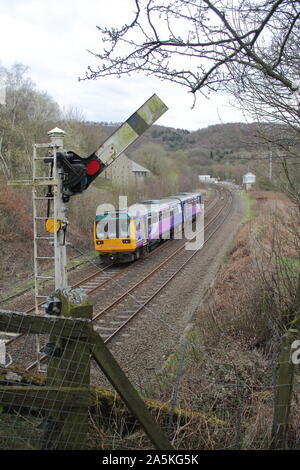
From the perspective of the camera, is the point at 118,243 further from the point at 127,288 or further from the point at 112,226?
the point at 127,288

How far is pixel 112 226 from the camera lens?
52.7ft

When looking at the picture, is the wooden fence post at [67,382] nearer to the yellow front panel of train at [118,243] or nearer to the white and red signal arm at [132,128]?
the white and red signal arm at [132,128]

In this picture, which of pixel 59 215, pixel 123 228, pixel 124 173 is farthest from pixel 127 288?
pixel 124 173

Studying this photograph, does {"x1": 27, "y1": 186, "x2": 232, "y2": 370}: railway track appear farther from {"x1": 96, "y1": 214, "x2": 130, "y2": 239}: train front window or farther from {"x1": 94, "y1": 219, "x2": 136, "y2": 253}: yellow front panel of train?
{"x1": 96, "y1": 214, "x2": 130, "y2": 239}: train front window

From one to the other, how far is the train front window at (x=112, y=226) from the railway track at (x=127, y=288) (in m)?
1.43

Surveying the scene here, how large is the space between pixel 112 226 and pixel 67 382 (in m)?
13.6

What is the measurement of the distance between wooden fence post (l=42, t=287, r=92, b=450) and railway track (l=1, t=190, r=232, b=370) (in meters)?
4.91

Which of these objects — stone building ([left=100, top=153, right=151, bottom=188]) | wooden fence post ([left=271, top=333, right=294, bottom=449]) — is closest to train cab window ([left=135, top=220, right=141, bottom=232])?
stone building ([left=100, top=153, right=151, bottom=188])

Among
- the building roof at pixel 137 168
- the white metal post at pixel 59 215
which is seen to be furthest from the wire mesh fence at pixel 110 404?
the building roof at pixel 137 168

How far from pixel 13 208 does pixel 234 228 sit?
1448 cm

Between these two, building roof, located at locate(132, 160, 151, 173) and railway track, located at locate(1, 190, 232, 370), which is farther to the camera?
building roof, located at locate(132, 160, 151, 173)

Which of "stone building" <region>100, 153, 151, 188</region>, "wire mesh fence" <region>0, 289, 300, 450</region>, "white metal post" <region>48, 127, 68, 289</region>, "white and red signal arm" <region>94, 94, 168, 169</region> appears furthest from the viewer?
"stone building" <region>100, 153, 151, 188</region>

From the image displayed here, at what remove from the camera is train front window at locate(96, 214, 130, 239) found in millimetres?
15891
